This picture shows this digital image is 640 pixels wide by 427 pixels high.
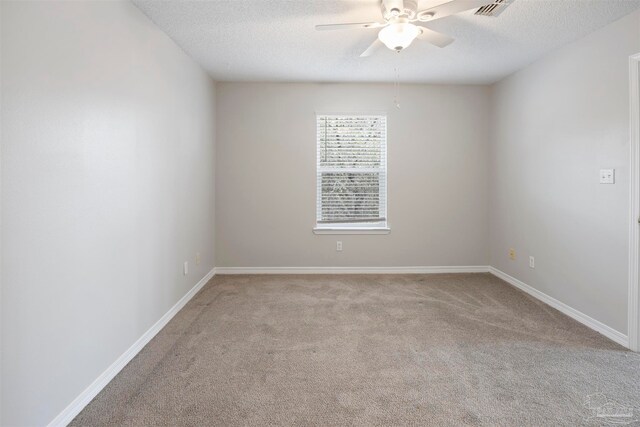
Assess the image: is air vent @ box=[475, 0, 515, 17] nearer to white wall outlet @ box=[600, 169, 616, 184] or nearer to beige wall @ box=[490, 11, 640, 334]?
beige wall @ box=[490, 11, 640, 334]

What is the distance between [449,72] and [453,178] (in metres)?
1.30

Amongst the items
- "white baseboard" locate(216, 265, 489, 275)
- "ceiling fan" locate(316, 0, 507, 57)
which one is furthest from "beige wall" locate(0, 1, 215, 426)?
"white baseboard" locate(216, 265, 489, 275)

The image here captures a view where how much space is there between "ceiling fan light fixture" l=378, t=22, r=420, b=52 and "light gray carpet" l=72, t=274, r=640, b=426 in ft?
6.93

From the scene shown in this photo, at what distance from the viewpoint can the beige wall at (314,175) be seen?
4258mm

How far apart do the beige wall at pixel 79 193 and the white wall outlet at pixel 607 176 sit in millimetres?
3504

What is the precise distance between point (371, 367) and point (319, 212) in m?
2.47

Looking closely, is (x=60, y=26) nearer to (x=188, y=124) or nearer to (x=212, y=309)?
(x=188, y=124)

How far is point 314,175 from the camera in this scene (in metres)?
4.30

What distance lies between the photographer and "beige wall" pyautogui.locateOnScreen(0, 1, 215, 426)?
1376 millimetres

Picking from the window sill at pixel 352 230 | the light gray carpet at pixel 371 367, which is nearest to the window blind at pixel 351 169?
the window sill at pixel 352 230

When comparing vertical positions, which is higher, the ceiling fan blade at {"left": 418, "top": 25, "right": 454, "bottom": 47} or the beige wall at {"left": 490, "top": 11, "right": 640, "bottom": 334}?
the ceiling fan blade at {"left": 418, "top": 25, "right": 454, "bottom": 47}

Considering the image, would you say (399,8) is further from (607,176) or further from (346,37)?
A: (607,176)

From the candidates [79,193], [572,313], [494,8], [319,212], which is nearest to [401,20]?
[494,8]

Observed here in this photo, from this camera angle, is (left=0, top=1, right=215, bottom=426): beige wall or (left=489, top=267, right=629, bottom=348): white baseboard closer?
(left=0, top=1, right=215, bottom=426): beige wall
